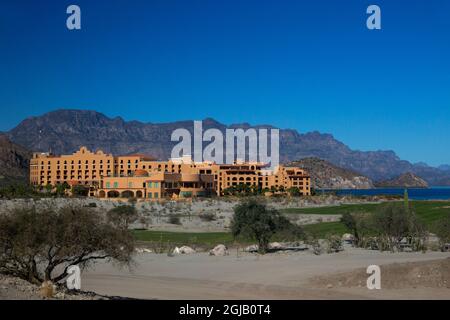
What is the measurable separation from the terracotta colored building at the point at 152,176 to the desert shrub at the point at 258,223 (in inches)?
2923

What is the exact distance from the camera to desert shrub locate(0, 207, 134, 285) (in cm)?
1991

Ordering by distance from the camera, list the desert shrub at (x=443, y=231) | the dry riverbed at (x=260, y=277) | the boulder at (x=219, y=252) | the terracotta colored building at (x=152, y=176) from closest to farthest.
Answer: the dry riverbed at (x=260, y=277) < the desert shrub at (x=443, y=231) < the boulder at (x=219, y=252) < the terracotta colored building at (x=152, y=176)

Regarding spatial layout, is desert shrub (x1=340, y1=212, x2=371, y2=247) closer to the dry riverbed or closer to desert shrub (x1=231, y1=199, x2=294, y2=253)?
the dry riverbed

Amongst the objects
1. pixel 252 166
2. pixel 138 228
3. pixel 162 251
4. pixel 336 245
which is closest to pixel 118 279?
pixel 162 251

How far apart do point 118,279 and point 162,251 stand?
41.5 feet

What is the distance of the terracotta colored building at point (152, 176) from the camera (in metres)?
118

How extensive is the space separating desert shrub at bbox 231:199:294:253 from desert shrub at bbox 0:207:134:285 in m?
18.7

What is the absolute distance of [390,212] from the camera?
4003 cm

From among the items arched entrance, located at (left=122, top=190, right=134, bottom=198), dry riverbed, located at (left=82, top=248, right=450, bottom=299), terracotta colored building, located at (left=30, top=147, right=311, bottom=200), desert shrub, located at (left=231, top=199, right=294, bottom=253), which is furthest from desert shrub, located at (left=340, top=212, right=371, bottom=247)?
arched entrance, located at (left=122, top=190, right=134, bottom=198)

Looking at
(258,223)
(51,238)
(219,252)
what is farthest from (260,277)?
(51,238)

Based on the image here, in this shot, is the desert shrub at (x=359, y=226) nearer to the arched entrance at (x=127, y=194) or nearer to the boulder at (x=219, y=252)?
the boulder at (x=219, y=252)

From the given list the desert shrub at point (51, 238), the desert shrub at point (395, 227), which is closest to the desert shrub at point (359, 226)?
the desert shrub at point (395, 227)

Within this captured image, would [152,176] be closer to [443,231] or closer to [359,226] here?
[359,226]

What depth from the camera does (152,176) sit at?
119 meters
